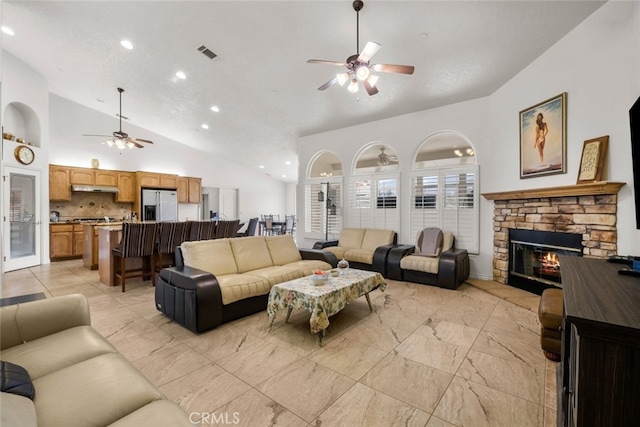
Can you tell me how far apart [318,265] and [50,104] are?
26.2 ft

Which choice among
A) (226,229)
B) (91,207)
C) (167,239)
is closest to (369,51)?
(167,239)

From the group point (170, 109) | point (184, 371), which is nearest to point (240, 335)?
point (184, 371)

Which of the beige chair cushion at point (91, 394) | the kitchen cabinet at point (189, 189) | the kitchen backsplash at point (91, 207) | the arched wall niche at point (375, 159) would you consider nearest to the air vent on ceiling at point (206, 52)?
the arched wall niche at point (375, 159)

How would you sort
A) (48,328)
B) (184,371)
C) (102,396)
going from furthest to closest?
(184,371) < (48,328) < (102,396)

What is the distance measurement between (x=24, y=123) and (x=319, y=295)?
7826 mm

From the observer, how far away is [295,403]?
1.82m

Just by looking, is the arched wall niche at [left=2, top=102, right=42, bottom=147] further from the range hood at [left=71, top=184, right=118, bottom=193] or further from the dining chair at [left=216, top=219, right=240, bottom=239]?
the dining chair at [left=216, top=219, right=240, bottom=239]

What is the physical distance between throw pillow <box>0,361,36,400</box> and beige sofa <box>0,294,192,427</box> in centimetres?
5

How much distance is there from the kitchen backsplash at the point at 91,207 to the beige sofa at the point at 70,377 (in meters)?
7.16

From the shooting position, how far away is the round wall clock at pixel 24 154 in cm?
553

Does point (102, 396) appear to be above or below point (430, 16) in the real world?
below

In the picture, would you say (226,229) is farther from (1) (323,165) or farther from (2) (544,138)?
(2) (544,138)

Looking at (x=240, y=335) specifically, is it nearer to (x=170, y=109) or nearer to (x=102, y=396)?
(x=102, y=396)

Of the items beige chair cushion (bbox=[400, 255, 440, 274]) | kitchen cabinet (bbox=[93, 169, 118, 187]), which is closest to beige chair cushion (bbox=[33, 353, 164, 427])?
beige chair cushion (bbox=[400, 255, 440, 274])
